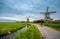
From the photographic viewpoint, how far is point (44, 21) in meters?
16.2

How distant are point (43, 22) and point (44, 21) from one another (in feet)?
0.83

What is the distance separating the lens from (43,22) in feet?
52.5
